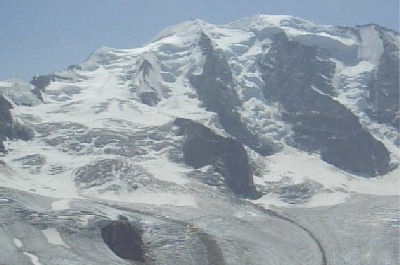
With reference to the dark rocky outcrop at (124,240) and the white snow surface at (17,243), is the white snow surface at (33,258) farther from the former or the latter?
the dark rocky outcrop at (124,240)

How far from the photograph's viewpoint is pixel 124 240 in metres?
121

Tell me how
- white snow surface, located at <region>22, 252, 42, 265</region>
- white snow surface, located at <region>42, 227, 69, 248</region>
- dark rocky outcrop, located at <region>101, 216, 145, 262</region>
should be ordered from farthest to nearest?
1. dark rocky outcrop, located at <region>101, 216, 145, 262</region>
2. white snow surface, located at <region>42, 227, 69, 248</region>
3. white snow surface, located at <region>22, 252, 42, 265</region>

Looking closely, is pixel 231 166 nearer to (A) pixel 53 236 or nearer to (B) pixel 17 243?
(A) pixel 53 236

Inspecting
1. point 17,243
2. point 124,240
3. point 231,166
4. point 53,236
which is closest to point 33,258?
point 17,243

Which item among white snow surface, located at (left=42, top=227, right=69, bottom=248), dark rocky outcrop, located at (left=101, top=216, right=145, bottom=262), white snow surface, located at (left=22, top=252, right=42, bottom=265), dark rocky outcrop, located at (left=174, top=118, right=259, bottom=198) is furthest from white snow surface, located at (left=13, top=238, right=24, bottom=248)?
dark rocky outcrop, located at (left=174, top=118, right=259, bottom=198)

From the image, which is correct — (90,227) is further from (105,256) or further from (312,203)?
(312,203)

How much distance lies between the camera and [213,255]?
4727 inches

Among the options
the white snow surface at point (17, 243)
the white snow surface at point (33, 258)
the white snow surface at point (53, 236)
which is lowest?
the white snow surface at point (53, 236)

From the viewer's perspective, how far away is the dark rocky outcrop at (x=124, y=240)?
4633 inches

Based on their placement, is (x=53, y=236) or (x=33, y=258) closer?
(x=33, y=258)

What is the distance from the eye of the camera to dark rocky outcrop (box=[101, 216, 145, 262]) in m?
118

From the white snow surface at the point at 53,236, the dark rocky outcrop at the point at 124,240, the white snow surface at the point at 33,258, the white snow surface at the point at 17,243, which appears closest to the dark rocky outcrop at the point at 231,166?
the dark rocky outcrop at the point at 124,240

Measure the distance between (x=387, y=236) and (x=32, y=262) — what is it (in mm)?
79577

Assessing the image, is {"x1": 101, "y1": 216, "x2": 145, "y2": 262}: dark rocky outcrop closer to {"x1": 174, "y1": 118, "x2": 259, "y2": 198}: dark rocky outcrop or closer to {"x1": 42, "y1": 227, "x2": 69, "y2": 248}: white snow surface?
{"x1": 42, "y1": 227, "x2": 69, "y2": 248}: white snow surface
